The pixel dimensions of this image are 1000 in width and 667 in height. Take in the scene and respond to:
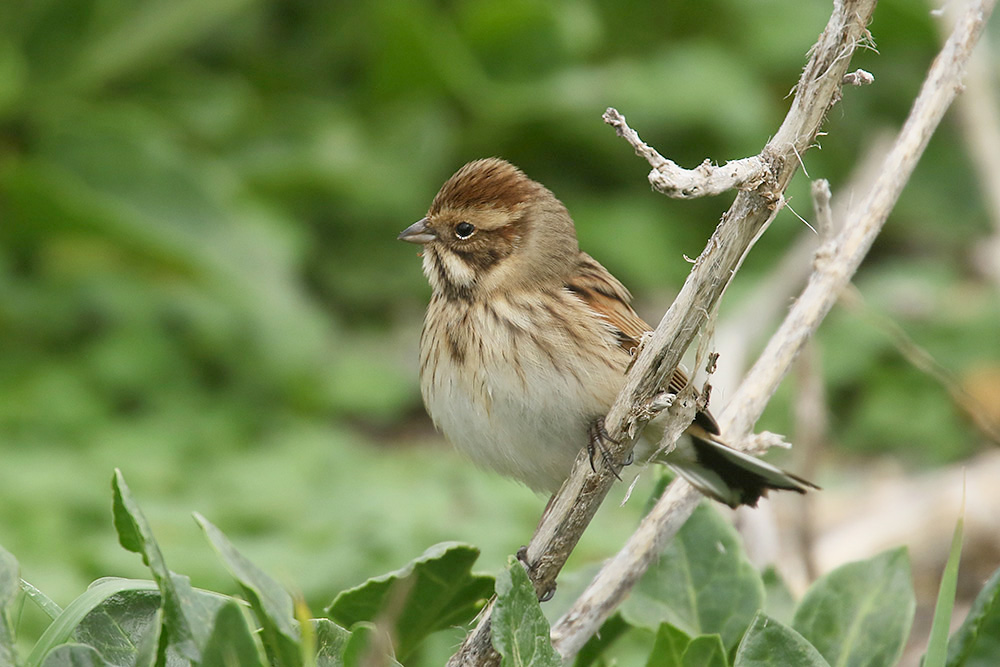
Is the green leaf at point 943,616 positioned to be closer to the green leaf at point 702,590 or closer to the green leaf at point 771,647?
the green leaf at point 771,647

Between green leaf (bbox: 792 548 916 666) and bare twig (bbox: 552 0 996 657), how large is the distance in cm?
27

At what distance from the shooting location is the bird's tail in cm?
246

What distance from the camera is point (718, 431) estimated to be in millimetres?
2475

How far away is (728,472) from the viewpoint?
8.27ft

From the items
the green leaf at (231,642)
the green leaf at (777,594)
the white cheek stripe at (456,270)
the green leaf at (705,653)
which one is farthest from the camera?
the white cheek stripe at (456,270)

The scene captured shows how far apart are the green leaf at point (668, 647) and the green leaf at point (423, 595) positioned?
11.0 inches

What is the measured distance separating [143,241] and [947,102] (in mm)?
3516

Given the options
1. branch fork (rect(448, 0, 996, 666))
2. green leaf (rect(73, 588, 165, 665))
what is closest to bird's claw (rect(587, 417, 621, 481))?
branch fork (rect(448, 0, 996, 666))

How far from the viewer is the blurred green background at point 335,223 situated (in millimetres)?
4520

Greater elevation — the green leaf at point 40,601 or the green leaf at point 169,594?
the green leaf at point 169,594

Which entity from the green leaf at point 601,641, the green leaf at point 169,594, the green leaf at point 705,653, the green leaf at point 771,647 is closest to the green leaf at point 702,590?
the green leaf at point 601,641

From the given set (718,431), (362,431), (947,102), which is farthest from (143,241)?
(947,102)

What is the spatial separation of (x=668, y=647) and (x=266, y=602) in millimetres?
643

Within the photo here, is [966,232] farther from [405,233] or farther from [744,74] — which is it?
[405,233]
